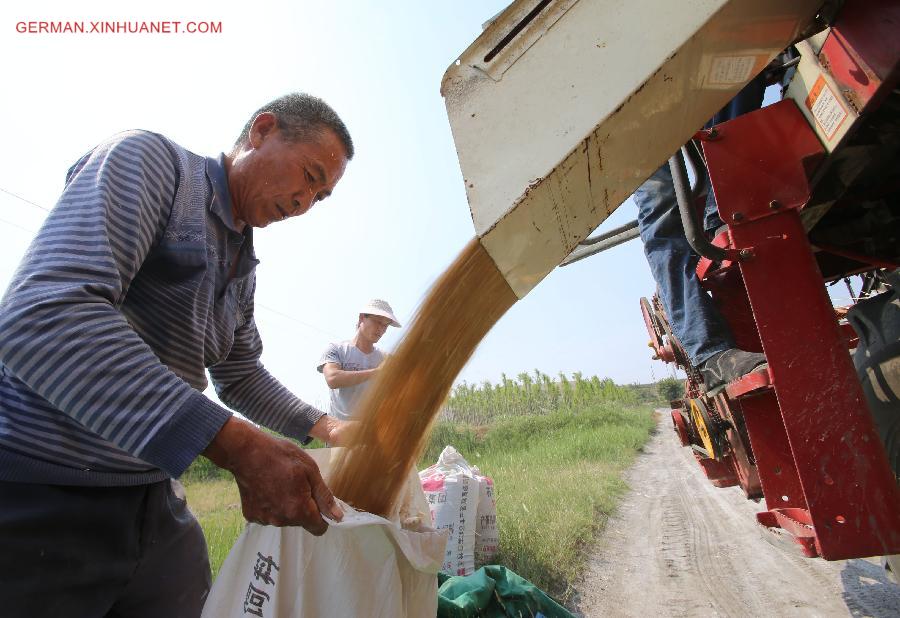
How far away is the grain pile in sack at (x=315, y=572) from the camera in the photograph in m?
1.15

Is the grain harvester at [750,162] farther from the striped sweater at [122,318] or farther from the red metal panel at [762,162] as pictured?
the striped sweater at [122,318]

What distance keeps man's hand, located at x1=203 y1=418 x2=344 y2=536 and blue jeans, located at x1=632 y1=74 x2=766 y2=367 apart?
1.75 metres

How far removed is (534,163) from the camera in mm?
934

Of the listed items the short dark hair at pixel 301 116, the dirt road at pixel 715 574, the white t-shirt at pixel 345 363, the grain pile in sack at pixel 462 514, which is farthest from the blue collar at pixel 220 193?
the dirt road at pixel 715 574

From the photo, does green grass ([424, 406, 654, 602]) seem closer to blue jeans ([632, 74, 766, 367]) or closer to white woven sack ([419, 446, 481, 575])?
white woven sack ([419, 446, 481, 575])

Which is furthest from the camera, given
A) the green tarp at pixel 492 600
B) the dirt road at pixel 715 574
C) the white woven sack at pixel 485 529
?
the white woven sack at pixel 485 529

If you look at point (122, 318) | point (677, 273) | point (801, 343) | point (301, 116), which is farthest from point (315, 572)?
point (677, 273)

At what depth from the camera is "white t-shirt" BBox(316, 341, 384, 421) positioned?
3844mm

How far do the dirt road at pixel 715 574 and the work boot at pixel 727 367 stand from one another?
1.40m

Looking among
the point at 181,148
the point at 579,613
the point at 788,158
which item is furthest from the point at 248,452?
the point at 579,613

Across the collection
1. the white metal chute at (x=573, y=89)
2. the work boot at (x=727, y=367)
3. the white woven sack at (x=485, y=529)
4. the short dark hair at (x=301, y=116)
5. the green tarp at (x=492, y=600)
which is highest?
the short dark hair at (x=301, y=116)

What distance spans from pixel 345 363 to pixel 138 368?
10.5ft

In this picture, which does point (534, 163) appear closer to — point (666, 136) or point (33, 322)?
point (666, 136)

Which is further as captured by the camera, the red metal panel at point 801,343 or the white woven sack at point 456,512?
the white woven sack at point 456,512
